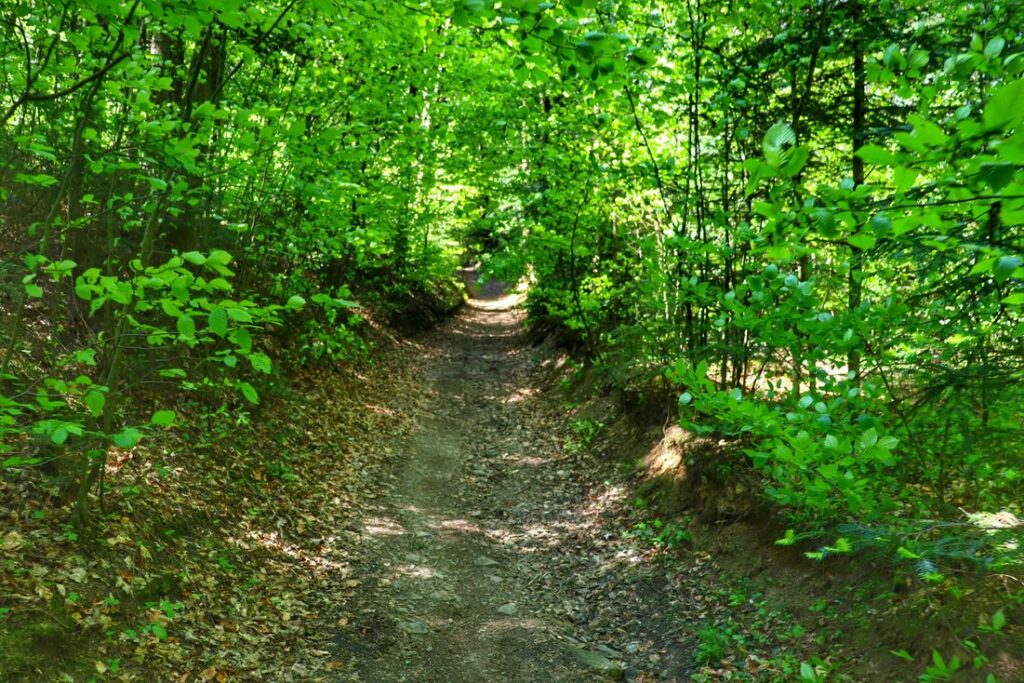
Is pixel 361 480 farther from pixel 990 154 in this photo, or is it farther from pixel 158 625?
pixel 990 154

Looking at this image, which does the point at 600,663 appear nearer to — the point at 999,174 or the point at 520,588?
the point at 520,588

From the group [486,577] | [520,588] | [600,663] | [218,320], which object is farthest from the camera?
[486,577]

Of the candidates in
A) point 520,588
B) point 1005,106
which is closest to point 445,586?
point 520,588

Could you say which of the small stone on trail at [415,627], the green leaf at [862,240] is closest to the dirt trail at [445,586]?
the small stone on trail at [415,627]

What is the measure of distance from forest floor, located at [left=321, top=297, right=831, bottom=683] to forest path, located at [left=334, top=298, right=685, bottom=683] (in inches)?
0.7

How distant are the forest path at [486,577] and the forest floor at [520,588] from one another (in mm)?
18

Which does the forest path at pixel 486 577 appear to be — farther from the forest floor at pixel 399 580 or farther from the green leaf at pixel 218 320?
the green leaf at pixel 218 320

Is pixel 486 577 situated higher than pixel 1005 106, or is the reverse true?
pixel 1005 106

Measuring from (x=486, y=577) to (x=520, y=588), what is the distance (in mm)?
440

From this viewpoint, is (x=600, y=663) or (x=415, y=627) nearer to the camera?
(x=600, y=663)

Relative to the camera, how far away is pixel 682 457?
9.30 m

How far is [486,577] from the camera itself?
7719mm

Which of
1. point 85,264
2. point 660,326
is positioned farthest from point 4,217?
point 660,326

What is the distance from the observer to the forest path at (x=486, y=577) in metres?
6.12
